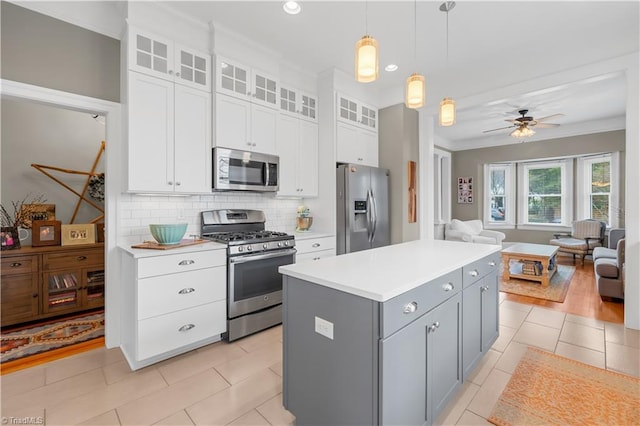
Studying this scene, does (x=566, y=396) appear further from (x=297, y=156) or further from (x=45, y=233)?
(x=45, y=233)

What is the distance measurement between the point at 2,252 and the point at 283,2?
3.66 meters

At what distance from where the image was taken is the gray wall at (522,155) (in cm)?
613

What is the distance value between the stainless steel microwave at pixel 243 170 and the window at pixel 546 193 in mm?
7137

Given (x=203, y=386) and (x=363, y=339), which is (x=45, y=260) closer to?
(x=203, y=386)

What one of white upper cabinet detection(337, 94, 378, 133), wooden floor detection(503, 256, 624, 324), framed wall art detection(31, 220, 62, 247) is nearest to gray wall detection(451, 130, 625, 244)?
wooden floor detection(503, 256, 624, 324)

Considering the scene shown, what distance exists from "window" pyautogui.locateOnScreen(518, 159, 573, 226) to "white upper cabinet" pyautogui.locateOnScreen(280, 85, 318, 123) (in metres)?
6.43

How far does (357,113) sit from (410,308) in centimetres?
342

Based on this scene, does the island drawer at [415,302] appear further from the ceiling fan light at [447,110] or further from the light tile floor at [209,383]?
the ceiling fan light at [447,110]

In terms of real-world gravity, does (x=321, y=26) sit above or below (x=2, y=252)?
above

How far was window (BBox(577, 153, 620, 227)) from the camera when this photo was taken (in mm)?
6227

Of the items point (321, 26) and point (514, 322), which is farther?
point (514, 322)

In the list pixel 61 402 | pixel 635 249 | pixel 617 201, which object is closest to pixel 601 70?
pixel 635 249

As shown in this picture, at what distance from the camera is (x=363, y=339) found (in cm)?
131
